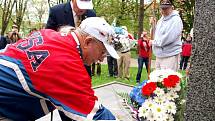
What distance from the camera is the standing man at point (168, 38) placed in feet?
20.3

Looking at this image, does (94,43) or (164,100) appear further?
(164,100)

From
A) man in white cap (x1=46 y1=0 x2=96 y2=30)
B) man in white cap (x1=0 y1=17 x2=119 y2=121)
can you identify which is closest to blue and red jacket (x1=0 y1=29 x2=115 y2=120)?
man in white cap (x1=0 y1=17 x2=119 y2=121)

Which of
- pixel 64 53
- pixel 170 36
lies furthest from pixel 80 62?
pixel 170 36

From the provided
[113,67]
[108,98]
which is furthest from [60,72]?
[113,67]

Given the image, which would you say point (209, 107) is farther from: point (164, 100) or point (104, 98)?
point (104, 98)

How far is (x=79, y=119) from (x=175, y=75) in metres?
1.19

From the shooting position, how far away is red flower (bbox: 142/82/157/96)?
3268 millimetres

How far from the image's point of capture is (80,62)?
7.90 ft

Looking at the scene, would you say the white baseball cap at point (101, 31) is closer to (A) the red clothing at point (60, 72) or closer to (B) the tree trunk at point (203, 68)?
(A) the red clothing at point (60, 72)

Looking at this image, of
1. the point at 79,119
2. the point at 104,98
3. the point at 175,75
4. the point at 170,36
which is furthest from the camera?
the point at 104,98

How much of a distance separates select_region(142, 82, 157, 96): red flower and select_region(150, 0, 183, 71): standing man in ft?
9.37

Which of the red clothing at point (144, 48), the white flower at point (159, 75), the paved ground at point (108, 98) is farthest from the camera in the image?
the red clothing at point (144, 48)

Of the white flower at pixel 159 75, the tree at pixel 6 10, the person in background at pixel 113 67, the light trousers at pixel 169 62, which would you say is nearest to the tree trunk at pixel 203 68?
the white flower at pixel 159 75

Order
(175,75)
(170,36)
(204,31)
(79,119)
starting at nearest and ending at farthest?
1. (79,119)
2. (204,31)
3. (175,75)
4. (170,36)
